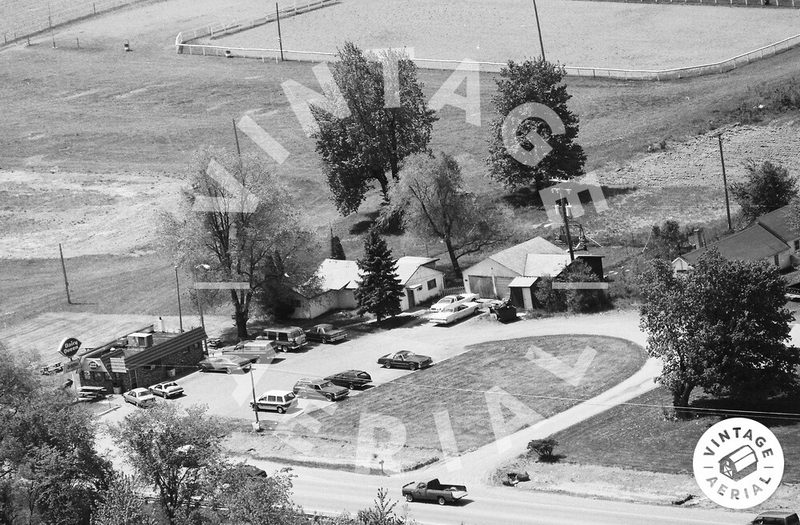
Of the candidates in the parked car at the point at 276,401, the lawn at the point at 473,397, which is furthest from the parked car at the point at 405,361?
the parked car at the point at 276,401

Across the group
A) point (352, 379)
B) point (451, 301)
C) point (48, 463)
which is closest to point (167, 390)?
point (352, 379)

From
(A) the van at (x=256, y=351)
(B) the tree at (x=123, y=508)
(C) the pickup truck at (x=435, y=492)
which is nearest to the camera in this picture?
(B) the tree at (x=123, y=508)

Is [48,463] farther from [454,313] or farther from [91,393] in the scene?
[454,313]

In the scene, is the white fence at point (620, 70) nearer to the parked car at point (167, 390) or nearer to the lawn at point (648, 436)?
the lawn at point (648, 436)

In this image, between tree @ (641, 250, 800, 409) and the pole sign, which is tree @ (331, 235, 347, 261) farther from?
tree @ (641, 250, 800, 409)

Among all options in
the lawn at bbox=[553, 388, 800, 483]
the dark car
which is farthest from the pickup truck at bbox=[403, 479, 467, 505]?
the dark car

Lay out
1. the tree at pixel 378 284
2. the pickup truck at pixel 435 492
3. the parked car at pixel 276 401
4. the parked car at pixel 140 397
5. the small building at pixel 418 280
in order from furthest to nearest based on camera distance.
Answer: the small building at pixel 418 280 → the tree at pixel 378 284 → the parked car at pixel 140 397 → the parked car at pixel 276 401 → the pickup truck at pixel 435 492

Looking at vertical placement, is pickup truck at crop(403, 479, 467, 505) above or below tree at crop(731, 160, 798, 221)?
below
